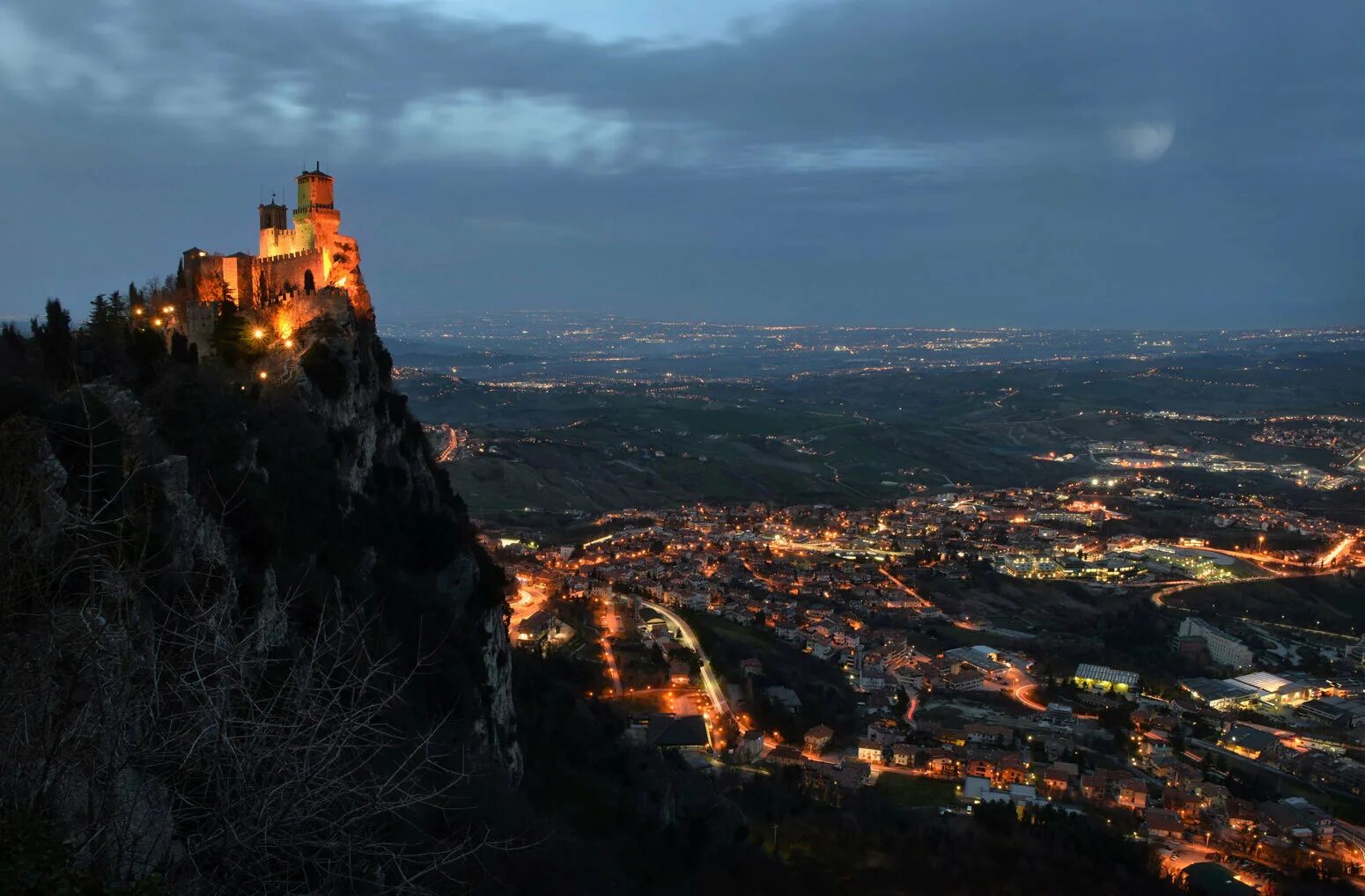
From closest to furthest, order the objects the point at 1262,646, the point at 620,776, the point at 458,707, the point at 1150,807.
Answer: the point at 458,707 < the point at 620,776 < the point at 1150,807 < the point at 1262,646

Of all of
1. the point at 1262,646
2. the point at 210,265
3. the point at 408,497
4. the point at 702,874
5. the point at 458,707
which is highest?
the point at 210,265

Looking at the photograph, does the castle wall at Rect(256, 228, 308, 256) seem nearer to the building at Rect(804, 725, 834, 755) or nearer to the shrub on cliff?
the shrub on cliff

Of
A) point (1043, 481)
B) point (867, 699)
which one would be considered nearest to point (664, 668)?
point (867, 699)

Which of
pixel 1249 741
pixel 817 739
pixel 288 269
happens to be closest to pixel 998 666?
pixel 1249 741

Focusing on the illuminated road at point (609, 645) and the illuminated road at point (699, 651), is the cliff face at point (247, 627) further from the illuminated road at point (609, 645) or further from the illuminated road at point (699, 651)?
the illuminated road at point (699, 651)

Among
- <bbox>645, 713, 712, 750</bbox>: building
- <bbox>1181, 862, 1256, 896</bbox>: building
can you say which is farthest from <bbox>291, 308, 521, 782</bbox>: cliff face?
<bbox>1181, 862, 1256, 896</bbox>: building

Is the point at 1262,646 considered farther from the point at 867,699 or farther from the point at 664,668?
the point at 664,668

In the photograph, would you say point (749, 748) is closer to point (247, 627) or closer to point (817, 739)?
point (817, 739)

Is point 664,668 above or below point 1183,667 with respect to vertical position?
above
